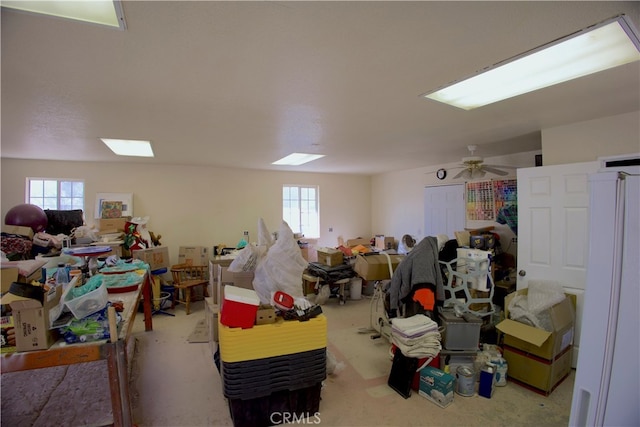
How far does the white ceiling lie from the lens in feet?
4.40

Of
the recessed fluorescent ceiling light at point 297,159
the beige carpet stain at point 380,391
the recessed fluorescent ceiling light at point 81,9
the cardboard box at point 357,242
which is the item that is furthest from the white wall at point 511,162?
the recessed fluorescent ceiling light at point 81,9

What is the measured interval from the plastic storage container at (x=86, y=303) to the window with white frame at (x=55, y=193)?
4664 mm

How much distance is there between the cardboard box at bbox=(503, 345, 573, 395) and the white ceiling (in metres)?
2.20

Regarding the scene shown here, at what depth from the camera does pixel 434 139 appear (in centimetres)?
383

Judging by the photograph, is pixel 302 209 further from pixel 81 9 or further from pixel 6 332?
pixel 81 9

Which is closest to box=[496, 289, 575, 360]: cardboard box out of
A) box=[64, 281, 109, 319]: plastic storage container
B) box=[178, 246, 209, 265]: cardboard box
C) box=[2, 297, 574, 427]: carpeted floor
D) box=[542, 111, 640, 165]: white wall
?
box=[2, 297, 574, 427]: carpeted floor

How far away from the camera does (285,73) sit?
1.91 metres

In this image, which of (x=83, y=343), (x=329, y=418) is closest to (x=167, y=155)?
(x=83, y=343)

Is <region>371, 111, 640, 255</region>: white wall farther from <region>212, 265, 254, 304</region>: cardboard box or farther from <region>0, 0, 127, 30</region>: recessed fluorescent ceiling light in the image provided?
<region>0, 0, 127, 30</region>: recessed fluorescent ceiling light

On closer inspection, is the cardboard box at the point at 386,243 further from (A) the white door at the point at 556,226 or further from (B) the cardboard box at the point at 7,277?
(B) the cardboard box at the point at 7,277

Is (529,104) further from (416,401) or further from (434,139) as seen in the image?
(416,401)

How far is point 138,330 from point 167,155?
2605 millimetres

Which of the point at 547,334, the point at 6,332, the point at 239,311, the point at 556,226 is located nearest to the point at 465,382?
the point at 547,334

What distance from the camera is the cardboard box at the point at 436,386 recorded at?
240 centimetres
